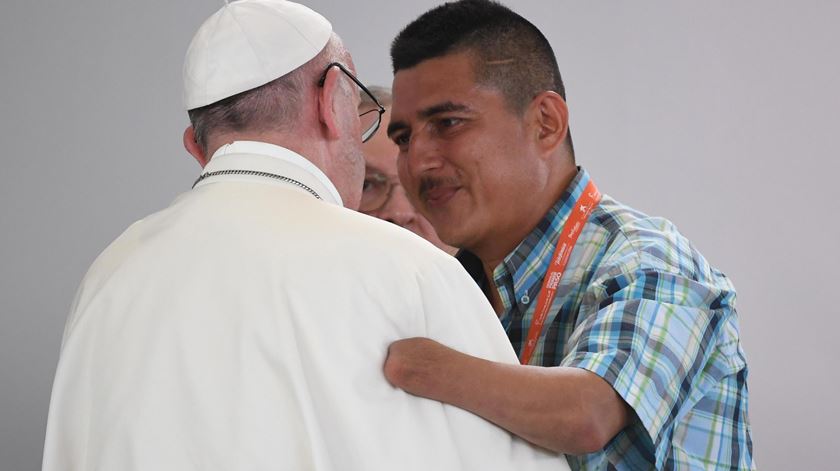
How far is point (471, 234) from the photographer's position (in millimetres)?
2119

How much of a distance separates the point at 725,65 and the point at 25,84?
2.76 m

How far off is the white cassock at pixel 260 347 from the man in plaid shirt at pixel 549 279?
0.05 m

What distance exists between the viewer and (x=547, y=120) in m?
2.15

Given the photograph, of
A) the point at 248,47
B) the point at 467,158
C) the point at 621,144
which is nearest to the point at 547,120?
the point at 467,158

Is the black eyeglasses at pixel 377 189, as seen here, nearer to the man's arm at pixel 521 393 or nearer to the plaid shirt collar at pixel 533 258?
the plaid shirt collar at pixel 533 258

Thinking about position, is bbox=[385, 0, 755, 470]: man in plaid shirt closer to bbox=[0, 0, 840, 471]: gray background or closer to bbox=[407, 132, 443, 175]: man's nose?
bbox=[407, 132, 443, 175]: man's nose

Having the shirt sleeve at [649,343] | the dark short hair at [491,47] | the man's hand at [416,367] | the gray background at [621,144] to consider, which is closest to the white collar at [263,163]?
the man's hand at [416,367]

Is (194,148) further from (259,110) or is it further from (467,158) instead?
(467,158)

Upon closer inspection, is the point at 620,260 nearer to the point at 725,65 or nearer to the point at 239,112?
the point at 239,112

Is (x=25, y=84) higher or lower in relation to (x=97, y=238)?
higher

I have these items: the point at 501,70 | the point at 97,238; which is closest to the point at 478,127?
the point at 501,70

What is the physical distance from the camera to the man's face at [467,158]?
2.11 m

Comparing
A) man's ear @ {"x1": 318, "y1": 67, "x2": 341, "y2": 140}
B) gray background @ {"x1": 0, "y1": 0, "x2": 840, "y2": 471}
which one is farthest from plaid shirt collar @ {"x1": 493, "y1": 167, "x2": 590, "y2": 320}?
gray background @ {"x1": 0, "y1": 0, "x2": 840, "y2": 471}

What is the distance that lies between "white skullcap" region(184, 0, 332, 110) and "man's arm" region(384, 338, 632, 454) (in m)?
0.51
